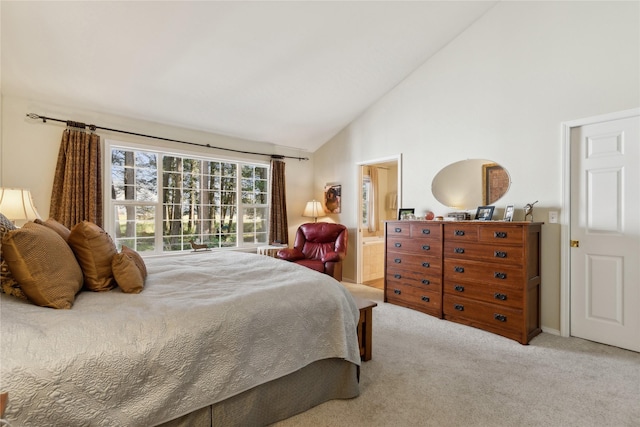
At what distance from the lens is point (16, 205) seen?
2375 mm

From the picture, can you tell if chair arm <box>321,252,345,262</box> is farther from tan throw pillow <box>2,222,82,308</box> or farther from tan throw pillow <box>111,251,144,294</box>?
tan throw pillow <box>2,222,82,308</box>

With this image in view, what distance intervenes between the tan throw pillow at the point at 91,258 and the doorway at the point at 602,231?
3.63 metres

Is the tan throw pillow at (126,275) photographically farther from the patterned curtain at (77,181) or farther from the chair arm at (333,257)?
the chair arm at (333,257)

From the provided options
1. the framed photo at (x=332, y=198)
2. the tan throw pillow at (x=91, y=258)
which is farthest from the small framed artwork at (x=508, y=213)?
the tan throw pillow at (x=91, y=258)

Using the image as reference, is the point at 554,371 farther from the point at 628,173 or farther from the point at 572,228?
the point at 628,173

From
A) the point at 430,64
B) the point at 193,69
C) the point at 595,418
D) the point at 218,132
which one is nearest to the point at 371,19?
the point at 430,64

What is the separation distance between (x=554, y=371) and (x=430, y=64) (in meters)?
3.50

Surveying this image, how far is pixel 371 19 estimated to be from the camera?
3.16 meters

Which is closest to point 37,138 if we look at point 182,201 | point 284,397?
point 182,201

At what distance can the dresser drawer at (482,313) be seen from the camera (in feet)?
9.09

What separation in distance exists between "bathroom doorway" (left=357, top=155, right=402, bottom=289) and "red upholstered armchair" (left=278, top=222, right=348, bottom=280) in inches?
20.6

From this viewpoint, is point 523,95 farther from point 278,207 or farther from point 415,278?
point 278,207

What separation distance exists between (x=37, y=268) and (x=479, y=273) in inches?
128

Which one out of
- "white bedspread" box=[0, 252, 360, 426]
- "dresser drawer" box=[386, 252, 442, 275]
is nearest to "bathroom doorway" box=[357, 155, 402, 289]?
"dresser drawer" box=[386, 252, 442, 275]
